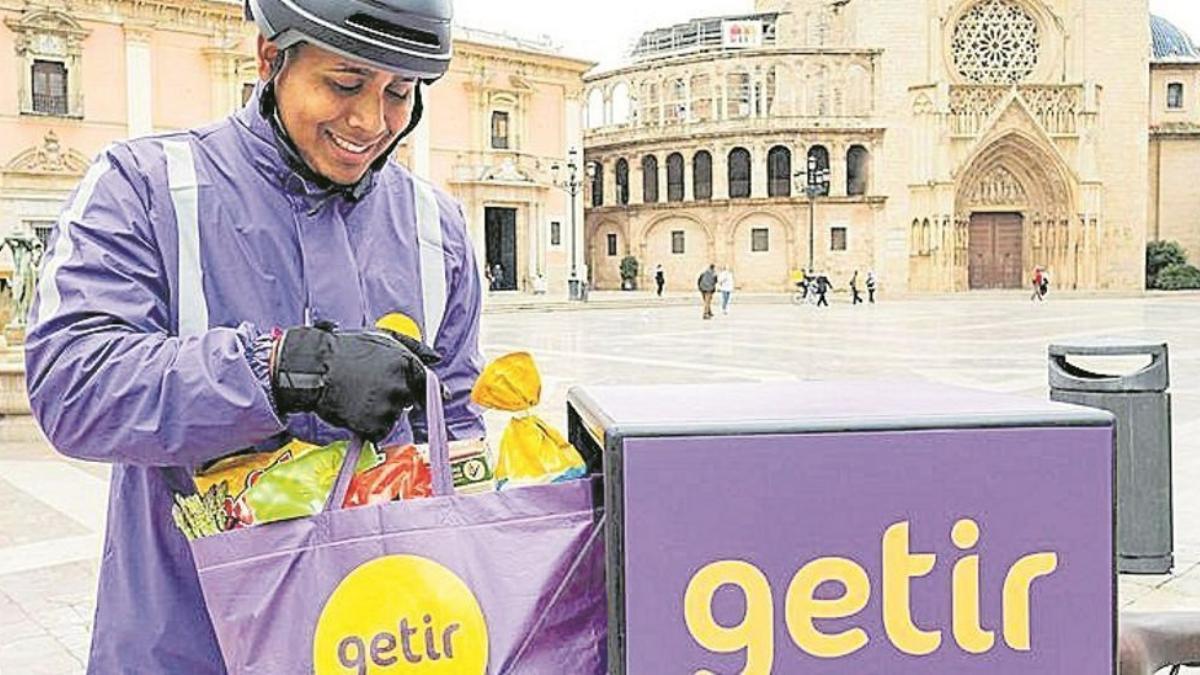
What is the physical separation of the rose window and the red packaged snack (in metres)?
48.1

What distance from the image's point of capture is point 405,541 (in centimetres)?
121

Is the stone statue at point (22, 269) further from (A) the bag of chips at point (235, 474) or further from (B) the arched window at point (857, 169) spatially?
(B) the arched window at point (857, 169)

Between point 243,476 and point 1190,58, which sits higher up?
point 1190,58

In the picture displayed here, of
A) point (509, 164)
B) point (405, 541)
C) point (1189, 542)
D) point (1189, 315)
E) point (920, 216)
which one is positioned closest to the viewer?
point (405, 541)

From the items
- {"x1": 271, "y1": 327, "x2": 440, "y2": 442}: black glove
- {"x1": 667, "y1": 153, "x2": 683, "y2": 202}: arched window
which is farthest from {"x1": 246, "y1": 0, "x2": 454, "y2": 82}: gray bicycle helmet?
{"x1": 667, "y1": 153, "x2": 683, "y2": 202}: arched window

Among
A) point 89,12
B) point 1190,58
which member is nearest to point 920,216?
point 1190,58

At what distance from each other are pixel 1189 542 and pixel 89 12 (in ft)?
103

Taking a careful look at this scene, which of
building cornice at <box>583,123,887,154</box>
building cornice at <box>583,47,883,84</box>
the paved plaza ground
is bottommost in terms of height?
the paved plaza ground

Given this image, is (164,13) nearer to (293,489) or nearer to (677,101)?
(677,101)

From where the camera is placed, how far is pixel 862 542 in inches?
47.3

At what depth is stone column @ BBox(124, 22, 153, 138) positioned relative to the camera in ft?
103

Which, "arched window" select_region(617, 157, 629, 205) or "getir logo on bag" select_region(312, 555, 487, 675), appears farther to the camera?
"arched window" select_region(617, 157, 629, 205)

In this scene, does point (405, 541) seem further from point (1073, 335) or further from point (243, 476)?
point (1073, 335)

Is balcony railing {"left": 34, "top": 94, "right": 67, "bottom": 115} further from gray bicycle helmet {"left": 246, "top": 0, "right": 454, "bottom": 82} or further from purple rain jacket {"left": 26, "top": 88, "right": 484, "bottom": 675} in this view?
gray bicycle helmet {"left": 246, "top": 0, "right": 454, "bottom": 82}
